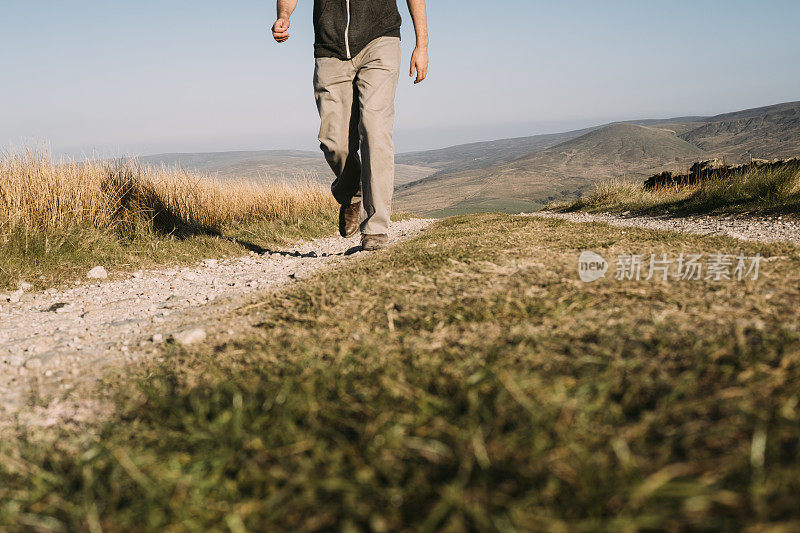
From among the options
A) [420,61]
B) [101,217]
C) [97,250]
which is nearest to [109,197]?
[101,217]

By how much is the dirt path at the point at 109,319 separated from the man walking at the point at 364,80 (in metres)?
0.74

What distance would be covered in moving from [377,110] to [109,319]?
8.66ft

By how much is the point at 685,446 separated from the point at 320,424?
729 mm

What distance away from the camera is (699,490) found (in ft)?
2.43

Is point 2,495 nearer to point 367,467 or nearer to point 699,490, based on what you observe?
point 367,467

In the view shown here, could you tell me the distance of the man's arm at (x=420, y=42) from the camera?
437cm

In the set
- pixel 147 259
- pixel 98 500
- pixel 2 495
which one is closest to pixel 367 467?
pixel 98 500

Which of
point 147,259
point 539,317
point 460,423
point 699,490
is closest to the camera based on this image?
point 699,490

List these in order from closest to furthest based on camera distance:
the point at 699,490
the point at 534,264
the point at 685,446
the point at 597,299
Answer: the point at 699,490 → the point at 685,446 → the point at 597,299 → the point at 534,264

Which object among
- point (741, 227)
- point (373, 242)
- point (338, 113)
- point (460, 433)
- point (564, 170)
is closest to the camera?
point (460, 433)

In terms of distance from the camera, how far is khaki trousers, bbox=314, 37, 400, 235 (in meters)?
4.16

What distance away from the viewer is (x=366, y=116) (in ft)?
13.6

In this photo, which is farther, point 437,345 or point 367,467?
point 437,345

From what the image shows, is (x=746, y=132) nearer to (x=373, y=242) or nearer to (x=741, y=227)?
(x=741, y=227)
